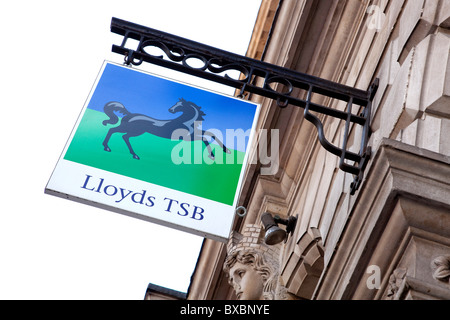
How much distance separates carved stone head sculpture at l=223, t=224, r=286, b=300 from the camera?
8523mm

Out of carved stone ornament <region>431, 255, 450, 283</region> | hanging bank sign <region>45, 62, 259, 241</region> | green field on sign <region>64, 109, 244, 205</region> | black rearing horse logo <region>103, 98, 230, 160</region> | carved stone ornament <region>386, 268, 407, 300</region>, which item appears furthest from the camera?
black rearing horse logo <region>103, 98, 230, 160</region>

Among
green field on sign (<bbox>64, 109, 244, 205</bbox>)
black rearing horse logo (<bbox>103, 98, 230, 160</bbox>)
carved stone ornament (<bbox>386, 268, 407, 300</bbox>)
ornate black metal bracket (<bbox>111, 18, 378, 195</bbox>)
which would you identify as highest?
ornate black metal bracket (<bbox>111, 18, 378, 195</bbox>)

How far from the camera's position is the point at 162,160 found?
6.17m

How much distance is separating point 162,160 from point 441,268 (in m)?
2.34

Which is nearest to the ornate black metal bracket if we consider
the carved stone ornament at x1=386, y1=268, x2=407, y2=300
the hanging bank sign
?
the hanging bank sign

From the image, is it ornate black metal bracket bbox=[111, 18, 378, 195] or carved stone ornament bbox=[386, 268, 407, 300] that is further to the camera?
ornate black metal bracket bbox=[111, 18, 378, 195]

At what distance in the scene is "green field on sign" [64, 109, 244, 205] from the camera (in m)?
5.95

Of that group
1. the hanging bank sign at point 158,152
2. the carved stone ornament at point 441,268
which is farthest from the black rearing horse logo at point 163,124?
the carved stone ornament at point 441,268

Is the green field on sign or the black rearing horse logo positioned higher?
the black rearing horse logo

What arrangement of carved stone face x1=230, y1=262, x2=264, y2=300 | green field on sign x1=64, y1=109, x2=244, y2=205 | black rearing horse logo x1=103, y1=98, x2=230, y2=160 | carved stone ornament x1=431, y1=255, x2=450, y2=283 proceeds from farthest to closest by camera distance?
1. carved stone face x1=230, y1=262, x2=264, y2=300
2. black rearing horse logo x1=103, y1=98, x2=230, y2=160
3. green field on sign x1=64, y1=109, x2=244, y2=205
4. carved stone ornament x1=431, y1=255, x2=450, y2=283

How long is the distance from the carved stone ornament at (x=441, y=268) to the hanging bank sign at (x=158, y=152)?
Answer: 4.95ft

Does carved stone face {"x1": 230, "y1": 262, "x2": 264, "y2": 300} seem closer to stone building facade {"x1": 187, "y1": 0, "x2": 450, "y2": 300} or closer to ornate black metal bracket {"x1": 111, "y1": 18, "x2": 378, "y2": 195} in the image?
stone building facade {"x1": 187, "y1": 0, "x2": 450, "y2": 300}

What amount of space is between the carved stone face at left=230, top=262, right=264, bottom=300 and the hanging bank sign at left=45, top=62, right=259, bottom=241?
2.47 metres

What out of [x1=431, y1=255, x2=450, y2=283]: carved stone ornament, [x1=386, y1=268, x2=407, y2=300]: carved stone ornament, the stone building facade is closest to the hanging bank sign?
the stone building facade
